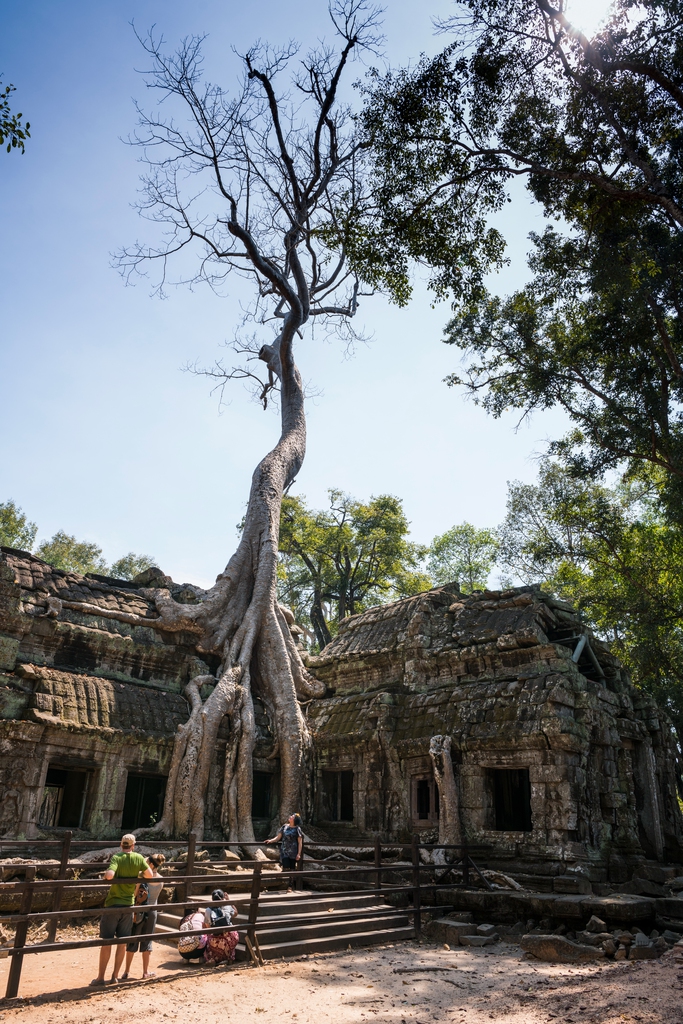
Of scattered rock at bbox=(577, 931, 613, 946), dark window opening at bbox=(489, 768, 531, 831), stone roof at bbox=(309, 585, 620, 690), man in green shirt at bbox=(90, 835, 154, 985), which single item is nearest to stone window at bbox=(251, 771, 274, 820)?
stone roof at bbox=(309, 585, 620, 690)

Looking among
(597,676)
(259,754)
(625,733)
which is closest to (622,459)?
(597,676)

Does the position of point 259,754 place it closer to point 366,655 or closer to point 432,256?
point 366,655

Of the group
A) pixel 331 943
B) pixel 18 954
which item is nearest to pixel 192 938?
pixel 331 943

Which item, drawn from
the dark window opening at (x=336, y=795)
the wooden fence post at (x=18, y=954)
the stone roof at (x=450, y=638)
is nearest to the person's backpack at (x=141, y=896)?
the wooden fence post at (x=18, y=954)

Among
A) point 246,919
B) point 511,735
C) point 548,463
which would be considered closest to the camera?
point 246,919

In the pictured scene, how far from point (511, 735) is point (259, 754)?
17.2 feet

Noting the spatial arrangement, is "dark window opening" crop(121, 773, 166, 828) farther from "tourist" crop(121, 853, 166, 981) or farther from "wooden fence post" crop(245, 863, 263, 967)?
"wooden fence post" crop(245, 863, 263, 967)

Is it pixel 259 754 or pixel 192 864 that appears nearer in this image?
pixel 192 864

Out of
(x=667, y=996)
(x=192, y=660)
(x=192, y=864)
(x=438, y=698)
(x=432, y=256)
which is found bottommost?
(x=667, y=996)

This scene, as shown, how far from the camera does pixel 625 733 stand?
11.7 m

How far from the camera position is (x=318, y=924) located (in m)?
7.71

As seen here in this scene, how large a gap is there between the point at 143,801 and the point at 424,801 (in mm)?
5023

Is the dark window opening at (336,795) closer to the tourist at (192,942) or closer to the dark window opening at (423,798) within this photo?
the dark window opening at (423,798)

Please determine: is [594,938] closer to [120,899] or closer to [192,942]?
[192,942]
